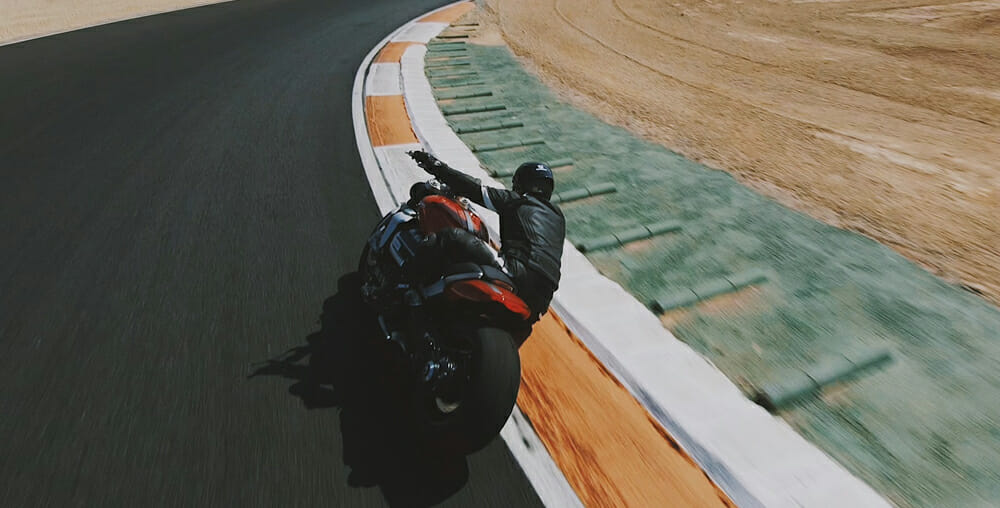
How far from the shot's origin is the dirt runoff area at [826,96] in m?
5.40

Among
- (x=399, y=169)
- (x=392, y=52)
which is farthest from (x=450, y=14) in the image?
(x=399, y=169)

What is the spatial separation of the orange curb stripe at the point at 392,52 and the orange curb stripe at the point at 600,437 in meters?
9.21

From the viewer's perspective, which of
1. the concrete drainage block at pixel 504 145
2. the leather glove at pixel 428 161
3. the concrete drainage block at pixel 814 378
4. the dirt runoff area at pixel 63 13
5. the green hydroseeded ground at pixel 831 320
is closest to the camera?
the green hydroseeded ground at pixel 831 320

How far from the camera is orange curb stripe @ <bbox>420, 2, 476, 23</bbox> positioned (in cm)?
1611

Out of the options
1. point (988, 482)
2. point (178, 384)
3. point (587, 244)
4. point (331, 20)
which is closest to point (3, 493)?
point (178, 384)

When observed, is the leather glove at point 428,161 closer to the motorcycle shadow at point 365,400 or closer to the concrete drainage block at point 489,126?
the motorcycle shadow at point 365,400

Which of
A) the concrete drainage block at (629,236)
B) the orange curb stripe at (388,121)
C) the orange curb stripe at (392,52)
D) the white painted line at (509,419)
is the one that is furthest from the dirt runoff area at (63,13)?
the concrete drainage block at (629,236)

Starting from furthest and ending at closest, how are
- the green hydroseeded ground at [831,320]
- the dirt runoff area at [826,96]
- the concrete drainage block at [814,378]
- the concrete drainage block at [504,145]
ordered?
the concrete drainage block at [504,145] → the dirt runoff area at [826,96] → the concrete drainage block at [814,378] → the green hydroseeded ground at [831,320]

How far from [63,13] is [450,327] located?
61.6 ft

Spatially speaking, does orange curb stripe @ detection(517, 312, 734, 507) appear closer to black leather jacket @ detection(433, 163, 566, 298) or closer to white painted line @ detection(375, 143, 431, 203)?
black leather jacket @ detection(433, 163, 566, 298)

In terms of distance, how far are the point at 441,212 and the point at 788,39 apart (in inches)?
549

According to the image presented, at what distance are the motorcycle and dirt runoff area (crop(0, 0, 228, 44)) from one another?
46.2 ft

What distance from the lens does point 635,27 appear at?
1552 centimetres

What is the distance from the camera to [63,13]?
604 inches
